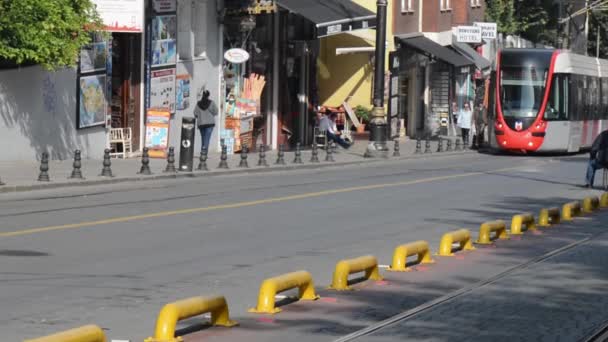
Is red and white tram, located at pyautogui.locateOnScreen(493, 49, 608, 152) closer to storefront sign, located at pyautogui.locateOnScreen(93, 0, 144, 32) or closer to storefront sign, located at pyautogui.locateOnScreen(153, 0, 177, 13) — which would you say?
storefront sign, located at pyautogui.locateOnScreen(153, 0, 177, 13)

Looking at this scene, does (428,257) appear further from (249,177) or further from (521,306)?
(249,177)

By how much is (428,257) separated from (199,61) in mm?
23064

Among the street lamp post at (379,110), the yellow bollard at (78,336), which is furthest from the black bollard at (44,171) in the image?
the street lamp post at (379,110)

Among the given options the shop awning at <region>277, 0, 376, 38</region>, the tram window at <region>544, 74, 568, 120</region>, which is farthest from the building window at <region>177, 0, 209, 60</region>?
the tram window at <region>544, 74, 568, 120</region>

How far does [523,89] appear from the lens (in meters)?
42.8

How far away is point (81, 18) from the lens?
2569 cm

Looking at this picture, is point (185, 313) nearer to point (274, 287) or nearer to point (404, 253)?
point (274, 287)

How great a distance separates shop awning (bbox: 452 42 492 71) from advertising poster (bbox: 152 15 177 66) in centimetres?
2747

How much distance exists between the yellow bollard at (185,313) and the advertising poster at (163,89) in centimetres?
2413

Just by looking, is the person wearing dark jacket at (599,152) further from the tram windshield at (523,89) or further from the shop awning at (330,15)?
the tram windshield at (523,89)

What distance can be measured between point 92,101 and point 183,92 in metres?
5.32

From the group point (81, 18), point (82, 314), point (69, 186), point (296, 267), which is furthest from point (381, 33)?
point (82, 314)

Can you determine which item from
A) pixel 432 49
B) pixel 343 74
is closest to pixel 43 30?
pixel 343 74

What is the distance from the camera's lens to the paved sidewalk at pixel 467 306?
386 inches
